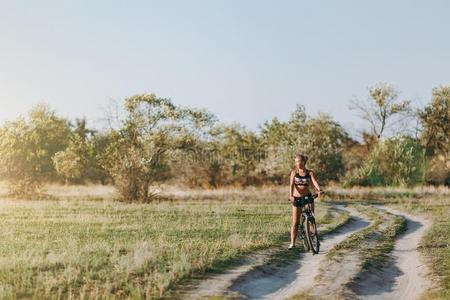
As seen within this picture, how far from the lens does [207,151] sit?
230 feet

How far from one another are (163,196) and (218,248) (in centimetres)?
3342

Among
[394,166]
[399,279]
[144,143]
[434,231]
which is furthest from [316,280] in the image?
[394,166]

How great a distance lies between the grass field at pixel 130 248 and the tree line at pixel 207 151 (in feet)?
54.3

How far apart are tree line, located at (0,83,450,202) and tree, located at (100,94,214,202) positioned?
3.0 inches

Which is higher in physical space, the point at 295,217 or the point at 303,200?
the point at 303,200

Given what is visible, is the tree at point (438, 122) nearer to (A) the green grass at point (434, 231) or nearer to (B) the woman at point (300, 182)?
(A) the green grass at point (434, 231)

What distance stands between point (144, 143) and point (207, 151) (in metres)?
20.9

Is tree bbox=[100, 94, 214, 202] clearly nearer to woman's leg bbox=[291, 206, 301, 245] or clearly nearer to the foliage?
the foliage

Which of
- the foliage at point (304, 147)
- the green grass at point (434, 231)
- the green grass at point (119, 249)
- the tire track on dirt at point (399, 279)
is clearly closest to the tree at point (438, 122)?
the foliage at point (304, 147)

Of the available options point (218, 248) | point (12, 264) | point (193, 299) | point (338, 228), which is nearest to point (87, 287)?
point (193, 299)

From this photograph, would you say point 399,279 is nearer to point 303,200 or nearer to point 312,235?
point 312,235

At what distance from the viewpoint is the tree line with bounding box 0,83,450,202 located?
164ft

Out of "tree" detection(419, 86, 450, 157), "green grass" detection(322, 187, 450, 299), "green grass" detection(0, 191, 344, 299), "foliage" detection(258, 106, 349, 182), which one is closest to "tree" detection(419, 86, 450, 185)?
"tree" detection(419, 86, 450, 157)

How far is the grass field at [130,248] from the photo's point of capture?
13.2 meters
